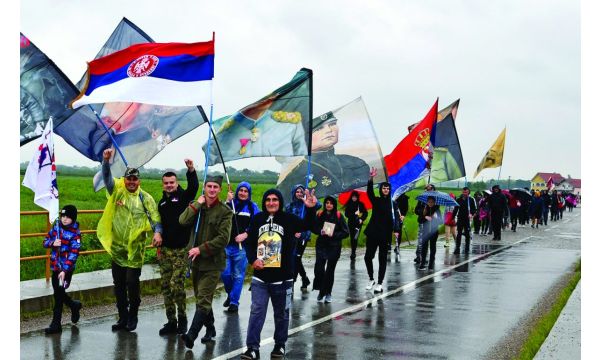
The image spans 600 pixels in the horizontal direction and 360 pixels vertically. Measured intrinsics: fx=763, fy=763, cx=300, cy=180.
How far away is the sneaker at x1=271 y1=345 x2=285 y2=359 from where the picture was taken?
751 centimetres

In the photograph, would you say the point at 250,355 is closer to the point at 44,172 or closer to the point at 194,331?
the point at 194,331

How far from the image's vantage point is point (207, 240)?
7.92m

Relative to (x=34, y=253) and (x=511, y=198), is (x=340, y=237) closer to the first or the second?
(x=34, y=253)

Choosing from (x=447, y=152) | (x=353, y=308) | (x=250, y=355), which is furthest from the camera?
(x=447, y=152)

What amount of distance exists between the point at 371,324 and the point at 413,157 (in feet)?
19.8

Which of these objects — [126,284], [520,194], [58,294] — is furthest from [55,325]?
[520,194]

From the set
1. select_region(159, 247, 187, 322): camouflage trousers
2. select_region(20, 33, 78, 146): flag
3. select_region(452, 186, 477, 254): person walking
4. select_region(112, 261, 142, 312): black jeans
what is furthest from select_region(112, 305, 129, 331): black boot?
select_region(452, 186, 477, 254): person walking

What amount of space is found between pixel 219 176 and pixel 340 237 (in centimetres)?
362

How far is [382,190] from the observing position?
Answer: 12148mm

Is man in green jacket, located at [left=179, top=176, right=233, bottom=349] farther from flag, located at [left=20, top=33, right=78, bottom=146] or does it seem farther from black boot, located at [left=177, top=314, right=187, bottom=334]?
flag, located at [left=20, top=33, right=78, bottom=146]

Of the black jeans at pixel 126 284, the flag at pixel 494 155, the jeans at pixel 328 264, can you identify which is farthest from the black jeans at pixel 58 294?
the flag at pixel 494 155

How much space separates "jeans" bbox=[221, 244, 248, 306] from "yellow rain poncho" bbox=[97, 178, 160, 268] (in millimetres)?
1787

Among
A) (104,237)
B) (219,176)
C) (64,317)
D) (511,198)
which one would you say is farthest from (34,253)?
(511,198)

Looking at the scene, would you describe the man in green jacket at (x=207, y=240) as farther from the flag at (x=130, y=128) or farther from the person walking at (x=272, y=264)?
the flag at (x=130, y=128)
